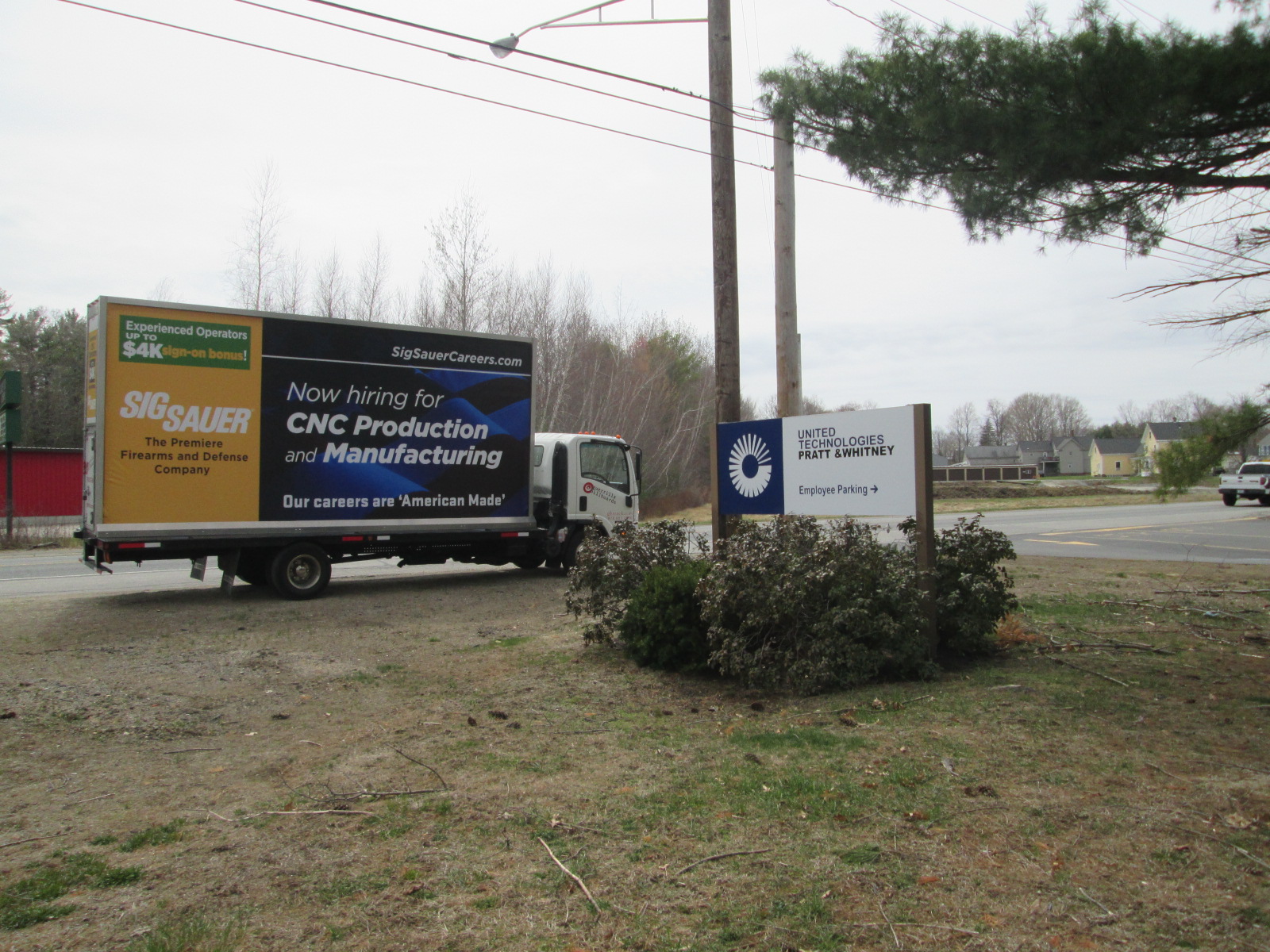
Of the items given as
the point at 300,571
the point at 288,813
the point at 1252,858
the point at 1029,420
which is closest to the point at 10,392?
the point at 300,571

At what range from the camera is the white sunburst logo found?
8.43m

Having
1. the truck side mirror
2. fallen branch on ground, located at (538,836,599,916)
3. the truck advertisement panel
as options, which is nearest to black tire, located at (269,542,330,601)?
the truck advertisement panel

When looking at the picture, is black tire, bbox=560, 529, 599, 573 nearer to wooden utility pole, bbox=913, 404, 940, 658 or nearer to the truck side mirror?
the truck side mirror

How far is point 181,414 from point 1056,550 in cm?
1647

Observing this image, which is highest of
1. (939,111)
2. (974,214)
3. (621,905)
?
(939,111)

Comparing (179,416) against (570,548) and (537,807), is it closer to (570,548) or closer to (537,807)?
(570,548)

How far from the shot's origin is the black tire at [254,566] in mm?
11875

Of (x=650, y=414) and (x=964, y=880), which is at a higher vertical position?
(x=650, y=414)

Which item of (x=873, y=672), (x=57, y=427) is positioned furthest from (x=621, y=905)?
(x=57, y=427)

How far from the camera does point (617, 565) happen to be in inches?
336

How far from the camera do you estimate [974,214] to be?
6977 mm

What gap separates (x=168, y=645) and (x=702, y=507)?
3302 centimetres

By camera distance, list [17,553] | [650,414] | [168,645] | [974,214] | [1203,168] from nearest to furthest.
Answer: [1203,168]
[974,214]
[168,645]
[17,553]
[650,414]

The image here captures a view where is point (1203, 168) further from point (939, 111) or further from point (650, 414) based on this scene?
point (650, 414)
